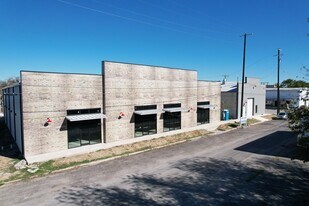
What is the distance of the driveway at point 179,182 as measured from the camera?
10250mm

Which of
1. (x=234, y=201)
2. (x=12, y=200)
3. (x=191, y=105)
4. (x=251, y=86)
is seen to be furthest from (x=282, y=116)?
(x=12, y=200)

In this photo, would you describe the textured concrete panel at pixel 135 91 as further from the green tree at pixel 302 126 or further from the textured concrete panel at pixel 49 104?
the green tree at pixel 302 126

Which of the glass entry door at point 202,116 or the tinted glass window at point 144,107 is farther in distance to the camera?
the glass entry door at point 202,116

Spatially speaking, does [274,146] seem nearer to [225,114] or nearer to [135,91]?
[135,91]

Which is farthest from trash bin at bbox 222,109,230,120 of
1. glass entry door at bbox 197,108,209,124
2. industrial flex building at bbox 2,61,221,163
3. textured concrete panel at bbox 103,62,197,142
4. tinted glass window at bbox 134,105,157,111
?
tinted glass window at bbox 134,105,157,111

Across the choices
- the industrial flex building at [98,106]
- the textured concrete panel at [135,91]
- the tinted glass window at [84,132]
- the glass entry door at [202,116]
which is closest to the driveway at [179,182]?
the tinted glass window at [84,132]

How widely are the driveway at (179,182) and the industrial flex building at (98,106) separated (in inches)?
178

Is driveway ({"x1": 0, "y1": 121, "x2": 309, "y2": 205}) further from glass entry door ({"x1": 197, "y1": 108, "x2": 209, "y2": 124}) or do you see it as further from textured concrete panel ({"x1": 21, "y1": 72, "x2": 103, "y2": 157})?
glass entry door ({"x1": 197, "y1": 108, "x2": 209, "y2": 124})

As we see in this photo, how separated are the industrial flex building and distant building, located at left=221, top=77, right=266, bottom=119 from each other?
11171 millimetres

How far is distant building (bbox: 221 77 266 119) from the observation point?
37.5 metres

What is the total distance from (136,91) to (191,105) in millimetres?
9000

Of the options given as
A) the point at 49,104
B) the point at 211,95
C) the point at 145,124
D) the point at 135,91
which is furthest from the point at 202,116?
the point at 49,104

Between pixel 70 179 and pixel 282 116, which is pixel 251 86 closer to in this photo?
pixel 282 116

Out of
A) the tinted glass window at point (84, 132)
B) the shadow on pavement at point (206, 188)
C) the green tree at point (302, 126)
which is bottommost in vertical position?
the shadow on pavement at point (206, 188)
